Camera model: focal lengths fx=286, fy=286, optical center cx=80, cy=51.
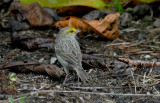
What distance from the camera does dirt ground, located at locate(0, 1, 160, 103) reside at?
443cm

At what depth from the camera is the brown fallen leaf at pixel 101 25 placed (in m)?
6.80

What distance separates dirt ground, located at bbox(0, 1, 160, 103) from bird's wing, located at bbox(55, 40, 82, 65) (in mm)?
319

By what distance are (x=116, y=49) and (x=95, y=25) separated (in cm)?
75

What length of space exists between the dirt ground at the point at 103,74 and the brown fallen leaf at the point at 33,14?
0.23m

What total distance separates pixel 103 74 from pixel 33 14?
115 inches

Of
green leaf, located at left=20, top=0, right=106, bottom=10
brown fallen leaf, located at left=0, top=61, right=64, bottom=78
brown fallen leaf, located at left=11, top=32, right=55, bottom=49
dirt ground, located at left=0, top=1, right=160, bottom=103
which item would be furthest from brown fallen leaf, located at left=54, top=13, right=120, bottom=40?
brown fallen leaf, located at left=0, top=61, right=64, bottom=78

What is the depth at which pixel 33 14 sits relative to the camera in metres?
7.36

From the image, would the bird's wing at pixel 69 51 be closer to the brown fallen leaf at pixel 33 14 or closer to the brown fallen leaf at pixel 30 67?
the brown fallen leaf at pixel 30 67

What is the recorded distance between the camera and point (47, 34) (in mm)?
7246

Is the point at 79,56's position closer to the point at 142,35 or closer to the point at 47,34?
the point at 47,34

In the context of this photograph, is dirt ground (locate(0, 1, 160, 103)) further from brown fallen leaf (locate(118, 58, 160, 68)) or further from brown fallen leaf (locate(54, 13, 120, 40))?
brown fallen leaf (locate(54, 13, 120, 40))

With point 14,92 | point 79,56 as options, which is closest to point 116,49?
point 79,56

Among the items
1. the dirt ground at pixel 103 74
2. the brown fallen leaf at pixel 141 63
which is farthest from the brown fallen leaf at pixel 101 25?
the brown fallen leaf at pixel 141 63

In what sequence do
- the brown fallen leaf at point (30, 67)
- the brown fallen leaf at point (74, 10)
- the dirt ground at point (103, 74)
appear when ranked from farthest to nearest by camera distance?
the brown fallen leaf at point (74, 10) < the brown fallen leaf at point (30, 67) < the dirt ground at point (103, 74)
